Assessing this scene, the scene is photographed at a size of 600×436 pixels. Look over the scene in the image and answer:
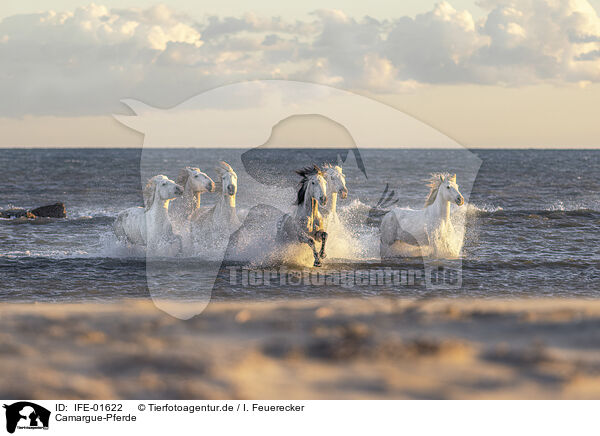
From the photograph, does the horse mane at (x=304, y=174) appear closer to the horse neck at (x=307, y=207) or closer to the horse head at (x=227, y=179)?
the horse neck at (x=307, y=207)

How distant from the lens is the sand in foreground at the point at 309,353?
452cm

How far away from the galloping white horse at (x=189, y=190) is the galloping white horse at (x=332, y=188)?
6.72ft

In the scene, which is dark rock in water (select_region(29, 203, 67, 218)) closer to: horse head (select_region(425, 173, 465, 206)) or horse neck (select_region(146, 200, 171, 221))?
horse neck (select_region(146, 200, 171, 221))

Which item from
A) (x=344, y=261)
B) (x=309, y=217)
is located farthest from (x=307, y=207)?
(x=344, y=261)

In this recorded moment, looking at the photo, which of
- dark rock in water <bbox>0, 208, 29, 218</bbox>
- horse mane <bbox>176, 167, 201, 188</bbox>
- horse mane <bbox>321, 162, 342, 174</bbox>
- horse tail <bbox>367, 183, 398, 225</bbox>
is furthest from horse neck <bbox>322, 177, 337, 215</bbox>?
dark rock in water <bbox>0, 208, 29, 218</bbox>

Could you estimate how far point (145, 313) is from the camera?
6.82 m

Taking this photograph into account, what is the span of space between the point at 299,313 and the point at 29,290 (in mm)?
5070

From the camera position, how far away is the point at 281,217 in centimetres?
1127

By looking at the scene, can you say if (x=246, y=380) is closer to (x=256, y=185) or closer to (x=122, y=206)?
(x=256, y=185)

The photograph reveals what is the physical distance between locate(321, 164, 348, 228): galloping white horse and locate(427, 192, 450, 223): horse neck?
1701 mm

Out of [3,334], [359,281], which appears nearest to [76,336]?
[3,334]
